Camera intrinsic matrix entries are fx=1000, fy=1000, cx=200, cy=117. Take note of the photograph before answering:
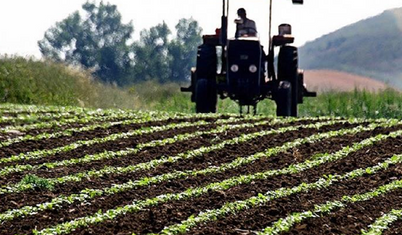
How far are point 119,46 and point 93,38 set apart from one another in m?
1.96

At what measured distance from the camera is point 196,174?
8.83 meters

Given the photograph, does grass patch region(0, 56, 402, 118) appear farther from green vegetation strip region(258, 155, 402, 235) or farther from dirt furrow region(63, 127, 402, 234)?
green vegetation strip region(258, 155, 402, 235)

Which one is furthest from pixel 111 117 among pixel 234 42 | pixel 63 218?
pixel 63 218

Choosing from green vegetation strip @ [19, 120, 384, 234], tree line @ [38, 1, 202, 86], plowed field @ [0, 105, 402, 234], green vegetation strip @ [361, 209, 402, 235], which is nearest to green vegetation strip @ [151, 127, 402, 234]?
plowed field @ [0, 105, 402, 234]

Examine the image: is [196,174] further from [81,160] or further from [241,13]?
[241,13]

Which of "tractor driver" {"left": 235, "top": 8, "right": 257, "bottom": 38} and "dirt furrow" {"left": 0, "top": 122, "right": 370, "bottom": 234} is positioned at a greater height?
"tractor driver" {"left": 235, "top": 8, "right": 257, "bottom": 38}

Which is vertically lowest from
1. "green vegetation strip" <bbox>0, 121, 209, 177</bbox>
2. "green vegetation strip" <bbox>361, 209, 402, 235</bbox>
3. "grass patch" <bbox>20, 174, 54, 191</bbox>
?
"green vegetation strip" <bbox>361, 209, 402, 235</bbox>

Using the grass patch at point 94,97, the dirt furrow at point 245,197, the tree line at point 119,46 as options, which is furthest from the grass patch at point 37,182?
the tree line at point 119,46

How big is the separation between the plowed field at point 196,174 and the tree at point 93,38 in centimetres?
3036

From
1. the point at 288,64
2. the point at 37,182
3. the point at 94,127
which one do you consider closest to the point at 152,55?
the point at 288,64

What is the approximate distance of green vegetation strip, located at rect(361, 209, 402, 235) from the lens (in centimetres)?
684

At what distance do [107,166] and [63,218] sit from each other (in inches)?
80.6

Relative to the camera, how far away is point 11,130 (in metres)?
11.2

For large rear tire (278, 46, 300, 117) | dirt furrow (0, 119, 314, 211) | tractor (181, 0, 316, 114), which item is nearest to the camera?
dirt furrow (0, 119, 314, 211)
